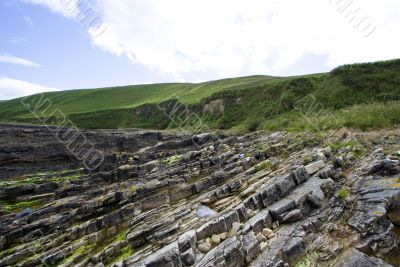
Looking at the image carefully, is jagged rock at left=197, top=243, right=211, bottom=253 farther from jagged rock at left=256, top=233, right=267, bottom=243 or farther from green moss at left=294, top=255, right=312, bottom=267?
green moss at left=294, top=255, right=312, bottom=267

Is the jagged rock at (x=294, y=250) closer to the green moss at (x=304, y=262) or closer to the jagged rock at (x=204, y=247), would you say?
the green moss at (x=304, y=262)

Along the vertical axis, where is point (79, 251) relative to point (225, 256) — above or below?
above

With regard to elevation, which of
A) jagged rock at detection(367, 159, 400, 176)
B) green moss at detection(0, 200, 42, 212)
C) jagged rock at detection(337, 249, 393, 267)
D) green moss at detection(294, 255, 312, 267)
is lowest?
jagged rock at detection(337, 249, 393, 267)

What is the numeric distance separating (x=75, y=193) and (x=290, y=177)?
1922cm

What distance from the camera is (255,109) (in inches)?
2495

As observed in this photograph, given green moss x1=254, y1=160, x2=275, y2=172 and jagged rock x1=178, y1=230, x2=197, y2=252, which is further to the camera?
green moss x1=254, y1=160, x2=275, y2=172

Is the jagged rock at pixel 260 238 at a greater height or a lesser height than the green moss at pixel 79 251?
lesser

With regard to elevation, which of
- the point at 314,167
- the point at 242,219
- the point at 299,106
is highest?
the point at 299,106

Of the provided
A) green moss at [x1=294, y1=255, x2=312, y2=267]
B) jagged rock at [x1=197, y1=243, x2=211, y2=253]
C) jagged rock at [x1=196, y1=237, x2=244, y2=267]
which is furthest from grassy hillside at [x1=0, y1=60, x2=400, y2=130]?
jagged rock at [x1=197, y1=243, x2=211, y2=253]

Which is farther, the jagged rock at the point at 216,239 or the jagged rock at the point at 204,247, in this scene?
the jagged rock at the point at 216,239

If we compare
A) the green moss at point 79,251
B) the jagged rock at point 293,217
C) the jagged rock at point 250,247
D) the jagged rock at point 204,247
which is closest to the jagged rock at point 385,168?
the jagged rock at point 293,217

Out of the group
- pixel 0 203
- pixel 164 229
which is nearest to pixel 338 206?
pixel 164 229

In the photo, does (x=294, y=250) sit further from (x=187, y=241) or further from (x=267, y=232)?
(x=187, y=241)

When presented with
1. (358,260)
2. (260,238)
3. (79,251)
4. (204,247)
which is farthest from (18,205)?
(358,260)
